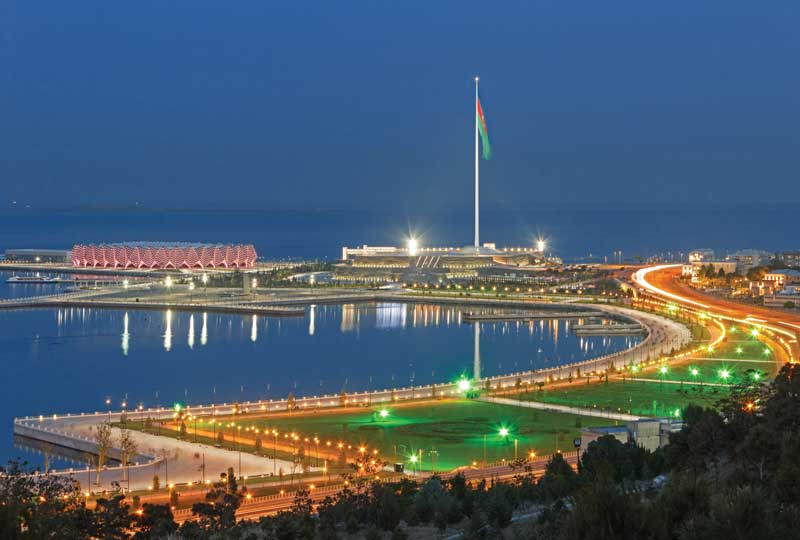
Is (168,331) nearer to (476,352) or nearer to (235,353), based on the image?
(235,353)

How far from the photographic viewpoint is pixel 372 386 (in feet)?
79.2

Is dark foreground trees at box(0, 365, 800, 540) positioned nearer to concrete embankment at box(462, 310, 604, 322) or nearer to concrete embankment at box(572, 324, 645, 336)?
concrete embankment at box(572, 324, 645, 336)

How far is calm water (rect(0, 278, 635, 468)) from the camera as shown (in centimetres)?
2348

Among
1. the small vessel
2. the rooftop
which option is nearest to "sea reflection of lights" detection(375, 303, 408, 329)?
the rooftop

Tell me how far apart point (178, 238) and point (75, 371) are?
77.8 meters

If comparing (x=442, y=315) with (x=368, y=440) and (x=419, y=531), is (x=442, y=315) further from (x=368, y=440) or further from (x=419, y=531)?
(x=419, y=531)

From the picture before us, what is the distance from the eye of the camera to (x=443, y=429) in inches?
709

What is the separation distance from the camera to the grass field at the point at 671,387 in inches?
785

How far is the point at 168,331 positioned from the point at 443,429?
17.6 m

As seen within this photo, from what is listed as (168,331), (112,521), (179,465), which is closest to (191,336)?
(168,331)

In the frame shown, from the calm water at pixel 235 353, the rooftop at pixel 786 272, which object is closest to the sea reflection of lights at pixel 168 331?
the calm water at pixel 235 353

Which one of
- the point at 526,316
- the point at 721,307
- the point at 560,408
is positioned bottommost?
the point at 560,408

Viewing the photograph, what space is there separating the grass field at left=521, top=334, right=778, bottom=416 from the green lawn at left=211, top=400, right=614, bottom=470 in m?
1.38

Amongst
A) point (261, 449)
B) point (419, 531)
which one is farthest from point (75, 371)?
point (419, 531)
